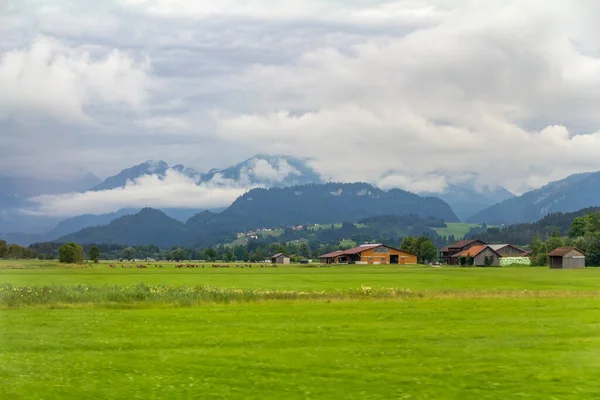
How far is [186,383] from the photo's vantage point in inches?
1063

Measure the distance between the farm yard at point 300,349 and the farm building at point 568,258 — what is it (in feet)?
362

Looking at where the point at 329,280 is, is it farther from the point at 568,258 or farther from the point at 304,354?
the point at 568,258

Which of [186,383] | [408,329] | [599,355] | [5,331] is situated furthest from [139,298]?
[599,355]

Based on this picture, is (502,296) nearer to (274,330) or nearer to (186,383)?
(274,330)

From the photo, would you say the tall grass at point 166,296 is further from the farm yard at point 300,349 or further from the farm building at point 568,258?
the farm building at point 568,258

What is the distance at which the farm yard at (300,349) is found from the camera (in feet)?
85.8

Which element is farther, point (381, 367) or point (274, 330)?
point (274, 330)

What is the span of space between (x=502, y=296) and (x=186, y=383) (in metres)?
46.8

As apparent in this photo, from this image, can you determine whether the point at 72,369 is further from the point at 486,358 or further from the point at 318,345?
the point at 486,358

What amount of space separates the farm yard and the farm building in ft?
362

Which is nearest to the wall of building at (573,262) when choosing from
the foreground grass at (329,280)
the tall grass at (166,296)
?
the foreground grass at (329,280)

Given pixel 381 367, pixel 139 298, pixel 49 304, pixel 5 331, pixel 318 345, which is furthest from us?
pixel 139 298

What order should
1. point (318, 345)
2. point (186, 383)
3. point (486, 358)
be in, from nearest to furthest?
point (186, 383)
point (486, 358)
point (318, 345)

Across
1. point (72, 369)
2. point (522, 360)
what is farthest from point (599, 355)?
point (72, 369)
